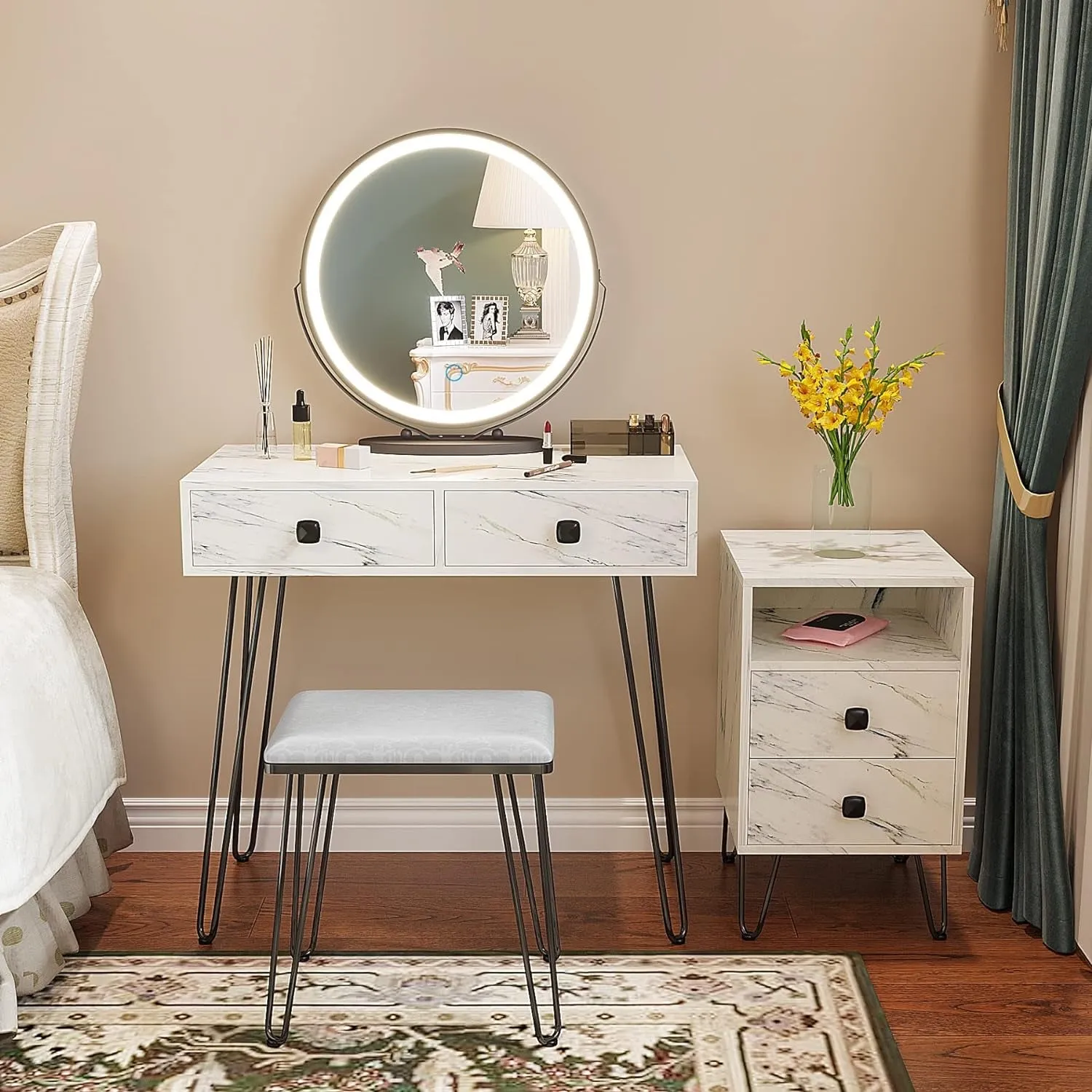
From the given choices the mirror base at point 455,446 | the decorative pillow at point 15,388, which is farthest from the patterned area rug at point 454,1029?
the mirror base at point 455,446

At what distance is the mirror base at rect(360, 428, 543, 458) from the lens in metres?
2.44

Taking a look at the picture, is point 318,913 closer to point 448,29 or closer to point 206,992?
point 206,992

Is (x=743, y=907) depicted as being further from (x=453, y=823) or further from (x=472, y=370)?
(x=472, y=370)

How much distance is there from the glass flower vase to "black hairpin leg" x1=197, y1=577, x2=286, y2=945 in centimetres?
107

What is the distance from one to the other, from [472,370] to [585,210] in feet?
1.29

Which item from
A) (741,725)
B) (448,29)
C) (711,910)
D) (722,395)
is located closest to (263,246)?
(448,29)

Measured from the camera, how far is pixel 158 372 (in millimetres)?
2605

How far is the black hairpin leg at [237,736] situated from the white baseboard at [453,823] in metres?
0.12

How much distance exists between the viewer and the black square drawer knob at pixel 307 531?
2.17m

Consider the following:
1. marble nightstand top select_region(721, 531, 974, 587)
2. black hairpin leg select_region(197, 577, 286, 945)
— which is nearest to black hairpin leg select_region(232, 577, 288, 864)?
black hairpin leg select_region(197, 577, 286, 945)

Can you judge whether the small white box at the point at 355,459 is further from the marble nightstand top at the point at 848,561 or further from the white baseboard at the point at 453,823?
the white baseboard at the point at 453,823

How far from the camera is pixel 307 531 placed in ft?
7.12

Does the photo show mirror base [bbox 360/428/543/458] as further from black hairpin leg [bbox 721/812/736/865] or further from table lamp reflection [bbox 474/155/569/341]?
black hairpin leg [bbox 721/812/736/865]

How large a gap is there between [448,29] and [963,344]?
3.98 ft
